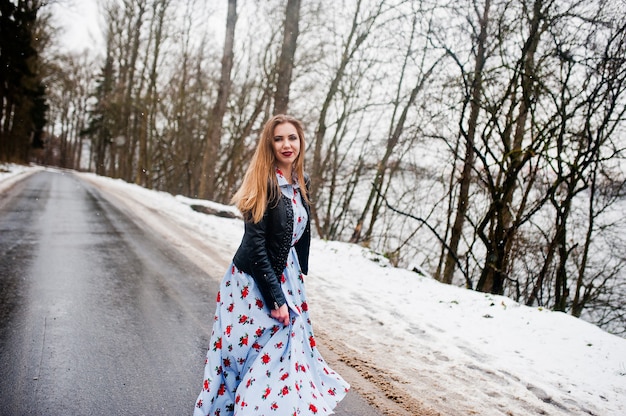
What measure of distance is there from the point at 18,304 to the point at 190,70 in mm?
23243

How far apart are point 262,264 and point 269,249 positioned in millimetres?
104

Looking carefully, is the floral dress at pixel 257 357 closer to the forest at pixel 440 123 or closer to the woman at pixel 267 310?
the woman at pixel 267 310

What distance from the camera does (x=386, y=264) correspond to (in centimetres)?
782

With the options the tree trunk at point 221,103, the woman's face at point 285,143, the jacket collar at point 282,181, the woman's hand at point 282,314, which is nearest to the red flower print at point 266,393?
the woman's hand at point 282,314

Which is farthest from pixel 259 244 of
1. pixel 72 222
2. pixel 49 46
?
pixel 49 46

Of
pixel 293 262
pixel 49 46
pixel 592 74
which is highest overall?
pixel 49 46

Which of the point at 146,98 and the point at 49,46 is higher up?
the point at 49,46

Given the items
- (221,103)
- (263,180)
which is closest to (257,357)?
(263,180)

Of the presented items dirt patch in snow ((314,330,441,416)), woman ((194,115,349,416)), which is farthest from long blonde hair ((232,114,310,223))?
dirt patch in snow ((314,330,441,416))

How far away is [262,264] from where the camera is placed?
2.00m

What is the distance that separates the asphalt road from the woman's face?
1.73 meters

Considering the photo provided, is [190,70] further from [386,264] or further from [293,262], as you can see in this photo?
[293,262]

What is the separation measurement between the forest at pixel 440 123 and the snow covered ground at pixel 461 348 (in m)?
2.87

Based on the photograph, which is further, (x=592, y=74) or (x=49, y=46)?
(x=49, y=46)
